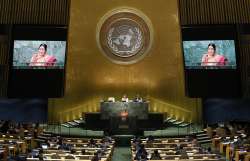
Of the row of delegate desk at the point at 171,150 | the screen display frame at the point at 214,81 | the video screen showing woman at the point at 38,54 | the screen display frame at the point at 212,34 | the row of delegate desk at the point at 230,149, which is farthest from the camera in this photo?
the video screen showing woman at the point at 38,54

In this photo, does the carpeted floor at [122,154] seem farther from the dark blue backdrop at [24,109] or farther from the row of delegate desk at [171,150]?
the dark blue backdrop at [24,109]

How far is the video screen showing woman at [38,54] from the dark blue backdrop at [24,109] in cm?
243

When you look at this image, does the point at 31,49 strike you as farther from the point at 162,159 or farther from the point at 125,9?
the point at 162,159

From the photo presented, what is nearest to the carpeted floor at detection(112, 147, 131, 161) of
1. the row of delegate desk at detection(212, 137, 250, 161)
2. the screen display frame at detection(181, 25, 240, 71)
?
the row of delegate desk at detection(212, 137, 250, 161)

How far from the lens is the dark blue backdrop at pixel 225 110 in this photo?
20.7 metres

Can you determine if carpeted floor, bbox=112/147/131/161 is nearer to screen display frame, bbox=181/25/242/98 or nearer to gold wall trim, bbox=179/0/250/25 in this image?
screen display frame, bbox=181/25/242/98

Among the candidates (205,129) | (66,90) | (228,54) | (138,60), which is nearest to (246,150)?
(205,129)

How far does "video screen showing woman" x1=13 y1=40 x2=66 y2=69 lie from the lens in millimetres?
20500

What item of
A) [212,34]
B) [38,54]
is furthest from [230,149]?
[38,54]

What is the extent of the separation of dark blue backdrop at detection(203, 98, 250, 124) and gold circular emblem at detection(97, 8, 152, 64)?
190 inches

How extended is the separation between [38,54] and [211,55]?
9.43 meters

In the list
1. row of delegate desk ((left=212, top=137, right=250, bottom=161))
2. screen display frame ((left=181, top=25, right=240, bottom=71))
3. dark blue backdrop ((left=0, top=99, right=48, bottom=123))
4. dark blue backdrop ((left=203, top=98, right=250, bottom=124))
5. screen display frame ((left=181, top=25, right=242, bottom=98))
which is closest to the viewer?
row of delegate desk ((left=212, top=137, right=250, bottom=161))

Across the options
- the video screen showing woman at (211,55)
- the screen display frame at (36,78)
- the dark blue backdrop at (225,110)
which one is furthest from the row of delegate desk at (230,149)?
the screen display frame at (36,78)

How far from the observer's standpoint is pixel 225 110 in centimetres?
2095
